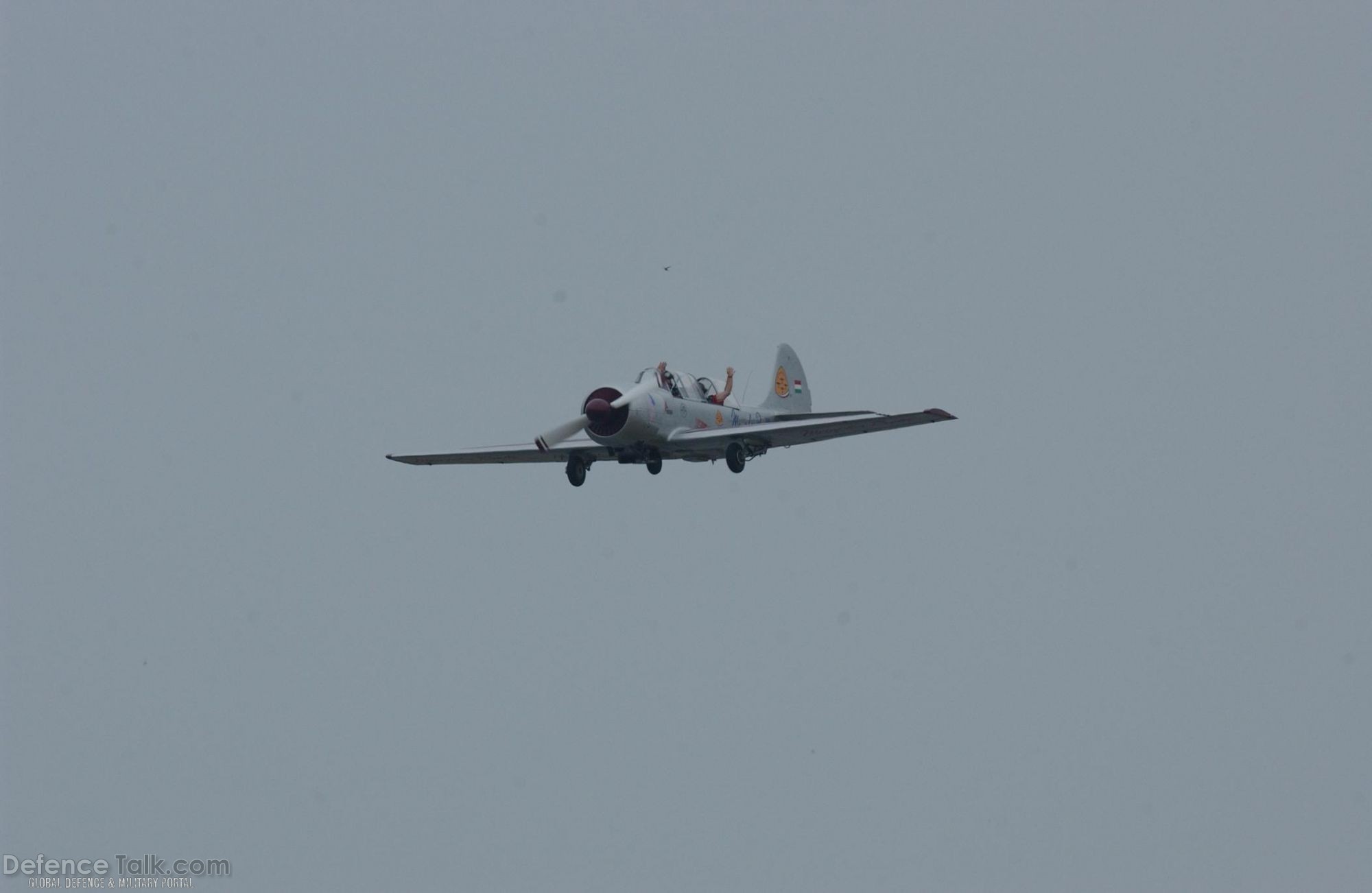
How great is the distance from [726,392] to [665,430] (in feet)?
10.5

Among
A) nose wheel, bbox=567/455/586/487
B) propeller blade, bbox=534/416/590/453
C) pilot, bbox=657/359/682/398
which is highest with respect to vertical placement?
pilot, bbox=657/359/682/398

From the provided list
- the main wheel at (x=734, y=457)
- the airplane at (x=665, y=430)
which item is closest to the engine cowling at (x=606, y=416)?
the airplane at (x=665, y=430)

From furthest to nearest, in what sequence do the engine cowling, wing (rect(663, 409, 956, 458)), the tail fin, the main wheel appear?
the tail fin < the main wheel < wing (rect(663, 409, 956, 458)) < the engine cowling

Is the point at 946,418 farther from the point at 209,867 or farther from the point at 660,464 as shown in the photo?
the point at 209,867

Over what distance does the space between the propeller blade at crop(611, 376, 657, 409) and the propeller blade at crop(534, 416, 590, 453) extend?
81 centimetres

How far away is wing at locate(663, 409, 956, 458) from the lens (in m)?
42.0

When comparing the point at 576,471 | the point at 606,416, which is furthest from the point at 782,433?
the point at 576,471

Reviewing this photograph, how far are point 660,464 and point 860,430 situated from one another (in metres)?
4.27

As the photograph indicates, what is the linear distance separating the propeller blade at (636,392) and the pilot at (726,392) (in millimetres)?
2165

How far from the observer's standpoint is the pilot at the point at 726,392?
4412 cm

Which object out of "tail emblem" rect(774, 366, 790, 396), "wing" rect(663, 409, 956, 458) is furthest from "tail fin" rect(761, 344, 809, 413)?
"wing" rect(663, 409, 956, 458)

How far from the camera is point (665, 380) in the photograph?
42.6m

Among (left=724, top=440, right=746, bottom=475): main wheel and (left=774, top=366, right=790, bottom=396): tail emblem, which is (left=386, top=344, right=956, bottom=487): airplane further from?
(left=774, top=366, right=790, bottom=396): tail emblem

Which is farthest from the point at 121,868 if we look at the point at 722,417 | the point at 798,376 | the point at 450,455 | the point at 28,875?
the point at 798,376
